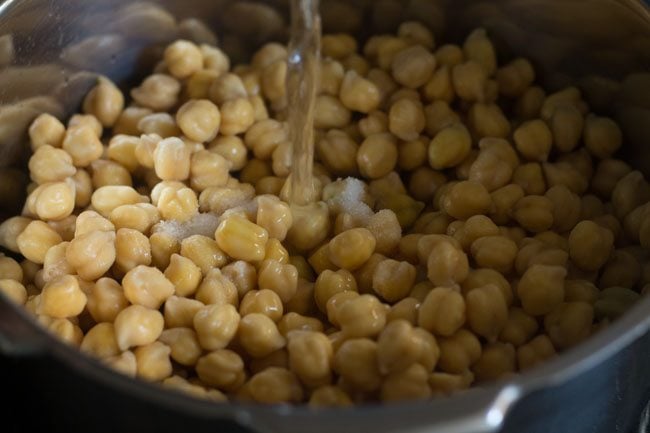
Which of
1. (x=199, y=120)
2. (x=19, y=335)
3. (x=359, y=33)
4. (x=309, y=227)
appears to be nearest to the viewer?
(x=19, y=335)

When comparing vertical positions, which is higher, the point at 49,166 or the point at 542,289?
the point at 542,289

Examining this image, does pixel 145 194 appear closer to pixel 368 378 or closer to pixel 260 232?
pixel 260 232

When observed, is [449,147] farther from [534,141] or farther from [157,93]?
[157,93]

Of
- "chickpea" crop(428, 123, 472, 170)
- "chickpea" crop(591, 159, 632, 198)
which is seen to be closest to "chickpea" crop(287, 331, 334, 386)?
"chickpea" crop(428, 123, 472, 170)

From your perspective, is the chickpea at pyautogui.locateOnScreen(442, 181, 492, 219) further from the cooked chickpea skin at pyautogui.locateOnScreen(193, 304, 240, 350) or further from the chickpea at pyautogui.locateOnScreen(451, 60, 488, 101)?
the cooked chickpea skin at pyautogui.locateOnScreen(193, 304, 240, 350)

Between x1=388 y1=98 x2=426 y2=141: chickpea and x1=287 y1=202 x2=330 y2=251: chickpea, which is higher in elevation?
x1=388 y1=98 x2=426 y2=141: chickpea

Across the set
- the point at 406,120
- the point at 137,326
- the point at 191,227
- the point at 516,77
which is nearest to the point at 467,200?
the point at 406,120
